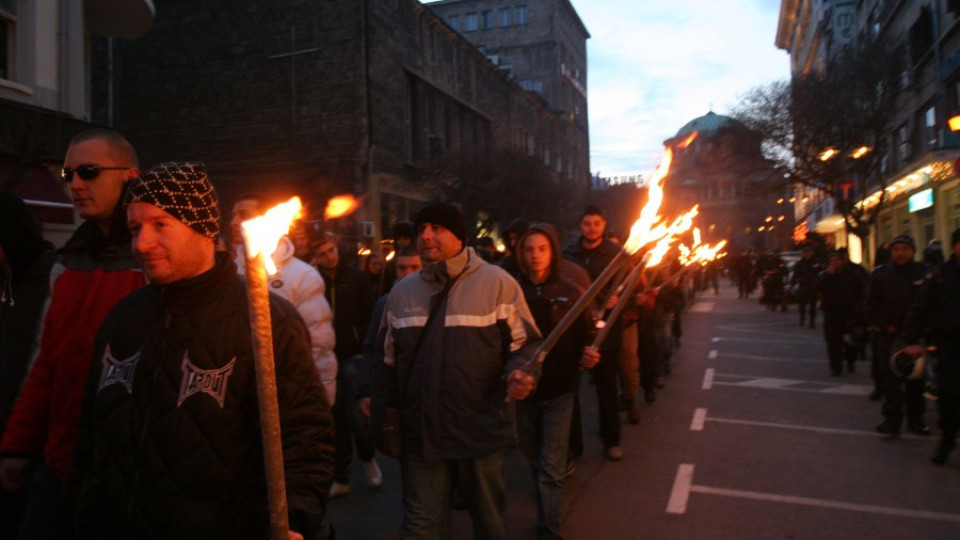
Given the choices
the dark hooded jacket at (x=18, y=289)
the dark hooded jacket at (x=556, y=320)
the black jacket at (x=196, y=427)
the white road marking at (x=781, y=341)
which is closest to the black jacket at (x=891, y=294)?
the dark hooded jacket at (x=556, y=320)

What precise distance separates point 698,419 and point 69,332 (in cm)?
706

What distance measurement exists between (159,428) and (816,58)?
5121 cm

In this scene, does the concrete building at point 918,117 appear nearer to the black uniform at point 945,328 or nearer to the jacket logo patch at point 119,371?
the black uniform at point 945,328

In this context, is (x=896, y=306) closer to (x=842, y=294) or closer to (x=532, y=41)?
(x=842, y=294)

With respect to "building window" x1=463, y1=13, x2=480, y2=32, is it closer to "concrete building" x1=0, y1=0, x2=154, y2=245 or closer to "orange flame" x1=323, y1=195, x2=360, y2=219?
"orange flame" x1=323, y1=195, x2=360, y2=219

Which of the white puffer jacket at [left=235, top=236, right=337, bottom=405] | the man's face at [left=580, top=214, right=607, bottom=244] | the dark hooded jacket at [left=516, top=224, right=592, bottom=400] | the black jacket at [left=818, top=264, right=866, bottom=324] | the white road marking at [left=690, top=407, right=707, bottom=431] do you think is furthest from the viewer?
the black jacket at [left=818, top=264, right=866, bottom=324]

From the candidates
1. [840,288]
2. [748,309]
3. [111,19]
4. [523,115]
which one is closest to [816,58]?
[523,115]

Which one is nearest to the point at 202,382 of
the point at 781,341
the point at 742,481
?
the point at 742,481

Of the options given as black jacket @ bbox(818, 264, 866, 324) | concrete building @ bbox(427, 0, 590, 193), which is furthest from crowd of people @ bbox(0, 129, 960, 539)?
concrete building @ bbox(427, 0, 590, 193)

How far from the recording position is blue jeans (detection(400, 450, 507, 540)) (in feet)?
11.7

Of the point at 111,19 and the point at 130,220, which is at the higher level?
the point at 111,19

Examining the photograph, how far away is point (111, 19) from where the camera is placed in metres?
13.3

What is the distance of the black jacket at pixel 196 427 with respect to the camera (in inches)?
81.7

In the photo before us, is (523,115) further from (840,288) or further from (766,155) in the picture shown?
(840,288)
